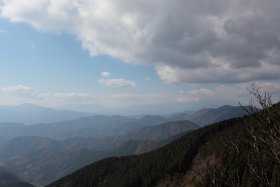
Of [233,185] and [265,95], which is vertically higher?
[265,95]

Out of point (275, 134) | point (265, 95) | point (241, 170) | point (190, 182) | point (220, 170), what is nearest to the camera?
point (275, 134)

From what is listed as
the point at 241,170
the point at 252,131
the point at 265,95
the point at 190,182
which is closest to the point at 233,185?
the point at 252,131

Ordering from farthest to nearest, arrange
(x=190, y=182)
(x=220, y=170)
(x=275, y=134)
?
(x=190, y=182) < (x=220, y=170) < (x=275, y=134)

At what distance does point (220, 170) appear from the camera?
13531mm

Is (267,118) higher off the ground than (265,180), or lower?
higher

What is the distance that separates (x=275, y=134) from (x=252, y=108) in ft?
4.22

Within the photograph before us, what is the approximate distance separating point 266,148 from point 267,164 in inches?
41.5

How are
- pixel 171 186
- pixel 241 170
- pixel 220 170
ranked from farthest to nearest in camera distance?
pixel 171 186, pixel 241 170, pixel 220 170

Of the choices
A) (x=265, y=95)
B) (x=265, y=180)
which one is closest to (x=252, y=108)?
(x=265, y=95)

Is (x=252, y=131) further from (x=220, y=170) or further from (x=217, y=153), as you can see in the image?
(x=217, y=153)

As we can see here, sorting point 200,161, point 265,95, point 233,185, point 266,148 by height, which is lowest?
point 200,161

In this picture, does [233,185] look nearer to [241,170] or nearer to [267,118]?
[267,118]

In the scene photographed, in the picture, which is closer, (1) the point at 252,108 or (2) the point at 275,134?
(2) the point at 275,134

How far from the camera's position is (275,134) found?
11391 mm
